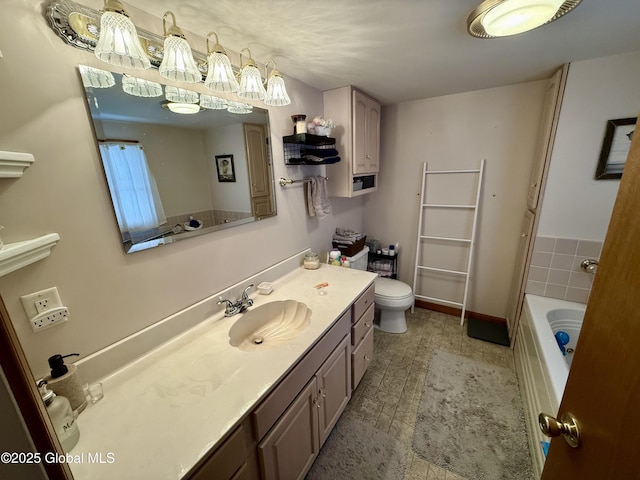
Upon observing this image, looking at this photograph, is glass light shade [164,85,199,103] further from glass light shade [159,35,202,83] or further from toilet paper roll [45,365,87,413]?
toilet paper roll [45,365,87,413]

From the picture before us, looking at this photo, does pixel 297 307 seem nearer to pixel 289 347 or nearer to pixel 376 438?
pixel 289 347

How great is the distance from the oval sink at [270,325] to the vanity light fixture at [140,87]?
1.09 m

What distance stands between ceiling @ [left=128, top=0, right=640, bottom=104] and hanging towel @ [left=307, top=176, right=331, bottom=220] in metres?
0.70

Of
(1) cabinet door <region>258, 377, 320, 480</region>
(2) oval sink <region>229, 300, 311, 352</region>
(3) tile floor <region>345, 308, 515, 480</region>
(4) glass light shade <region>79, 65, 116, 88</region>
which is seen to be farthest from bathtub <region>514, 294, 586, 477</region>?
(4) glass light shade <region>79, 65, 116, 88</region>

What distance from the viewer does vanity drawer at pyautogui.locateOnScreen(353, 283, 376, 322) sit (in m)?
1.60

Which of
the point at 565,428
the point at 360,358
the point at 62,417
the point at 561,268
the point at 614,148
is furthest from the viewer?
the point at 561,268

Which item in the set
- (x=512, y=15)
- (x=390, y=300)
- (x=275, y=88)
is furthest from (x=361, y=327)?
(x=512, y=15)

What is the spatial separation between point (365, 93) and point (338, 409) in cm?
235

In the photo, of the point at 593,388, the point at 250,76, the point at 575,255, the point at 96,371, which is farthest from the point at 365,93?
the point at 96,371

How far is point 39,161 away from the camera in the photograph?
79 centimetres

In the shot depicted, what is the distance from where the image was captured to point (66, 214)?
86 centimetres

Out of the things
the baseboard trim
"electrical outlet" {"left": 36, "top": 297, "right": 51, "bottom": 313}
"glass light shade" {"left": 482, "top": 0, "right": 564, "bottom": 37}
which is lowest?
the baseboard trim

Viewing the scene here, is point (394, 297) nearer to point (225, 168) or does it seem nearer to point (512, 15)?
point (225, 168)

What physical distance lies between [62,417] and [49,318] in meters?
0.31
